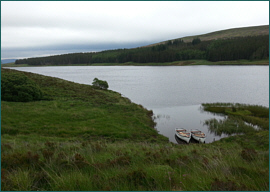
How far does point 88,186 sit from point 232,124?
2394 cm

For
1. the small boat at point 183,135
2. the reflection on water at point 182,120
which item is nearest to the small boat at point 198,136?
the reflection on water at point 182,120

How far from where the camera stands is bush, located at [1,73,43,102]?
27.0m

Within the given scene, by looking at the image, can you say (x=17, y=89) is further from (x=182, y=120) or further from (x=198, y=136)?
(x=198, y=136)

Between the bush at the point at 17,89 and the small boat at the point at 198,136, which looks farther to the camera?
the bush at the point at 17,89

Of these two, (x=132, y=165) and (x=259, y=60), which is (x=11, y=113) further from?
(x=259, y=60)

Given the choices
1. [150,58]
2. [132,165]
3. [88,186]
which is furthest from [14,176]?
[150,58]

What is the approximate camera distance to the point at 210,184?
16.7ft

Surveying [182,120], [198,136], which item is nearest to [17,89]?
[182,120]

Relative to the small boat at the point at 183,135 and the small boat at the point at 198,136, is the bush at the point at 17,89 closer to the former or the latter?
the small boat at the point at 183,135

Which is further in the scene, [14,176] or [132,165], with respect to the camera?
[132,165]

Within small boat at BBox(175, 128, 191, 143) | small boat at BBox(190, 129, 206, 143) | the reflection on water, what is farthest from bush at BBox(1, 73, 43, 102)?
small boat at BBox(190, 129, 206, 143)

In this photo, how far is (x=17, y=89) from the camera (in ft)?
90.3

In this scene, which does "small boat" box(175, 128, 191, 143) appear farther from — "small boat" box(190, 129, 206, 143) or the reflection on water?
"small boat" box(190, 129, 206, 143)

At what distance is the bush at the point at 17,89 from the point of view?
27003 millimetres
